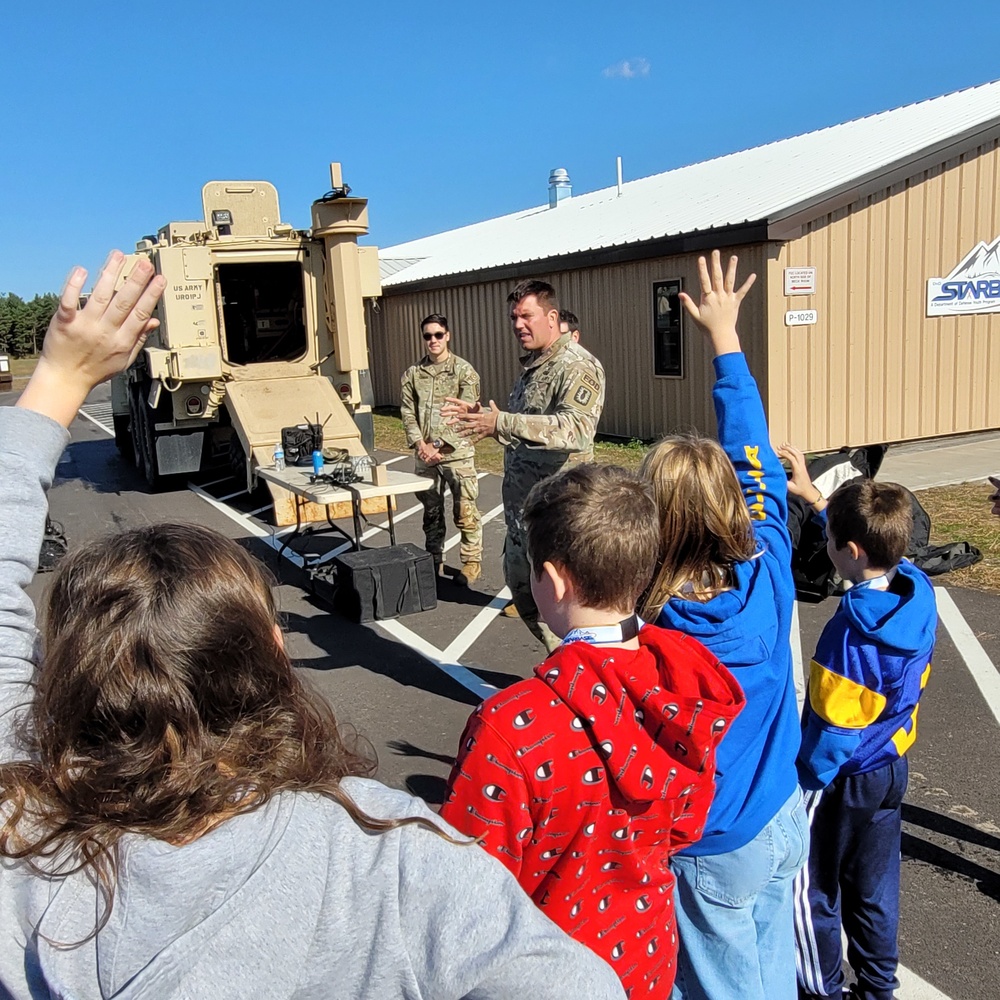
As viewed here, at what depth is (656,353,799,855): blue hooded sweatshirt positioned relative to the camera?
6.52 ft

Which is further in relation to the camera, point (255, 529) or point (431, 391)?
point (255, 529)

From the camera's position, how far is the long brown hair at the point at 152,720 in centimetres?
104

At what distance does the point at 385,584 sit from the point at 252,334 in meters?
7.57

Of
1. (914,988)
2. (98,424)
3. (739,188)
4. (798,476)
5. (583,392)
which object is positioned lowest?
(914,988)

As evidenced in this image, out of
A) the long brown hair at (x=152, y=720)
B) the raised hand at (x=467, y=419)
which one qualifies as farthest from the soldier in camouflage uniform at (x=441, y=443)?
the long brown hair at (x=152, y=720)

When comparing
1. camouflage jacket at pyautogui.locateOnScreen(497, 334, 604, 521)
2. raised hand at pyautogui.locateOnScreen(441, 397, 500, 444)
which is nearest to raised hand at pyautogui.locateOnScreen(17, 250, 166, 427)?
raised hand at pyautogui.locateOnScreen(441, 397, 500, 444)

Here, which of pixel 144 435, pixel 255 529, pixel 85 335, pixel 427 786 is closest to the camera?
pixel 85 335

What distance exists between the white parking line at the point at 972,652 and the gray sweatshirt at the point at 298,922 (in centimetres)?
419

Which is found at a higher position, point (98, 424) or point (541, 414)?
point (541, 414)

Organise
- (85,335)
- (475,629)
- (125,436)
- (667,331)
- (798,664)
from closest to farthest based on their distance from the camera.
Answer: (85,335)
(798,664)
(475,629)
(667,331)
(125,436)

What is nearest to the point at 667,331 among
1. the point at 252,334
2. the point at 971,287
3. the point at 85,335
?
the point at 971,287

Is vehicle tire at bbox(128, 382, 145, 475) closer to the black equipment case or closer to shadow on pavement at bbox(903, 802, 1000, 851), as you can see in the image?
the black equipment case

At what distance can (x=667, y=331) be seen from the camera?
13023 millimetres

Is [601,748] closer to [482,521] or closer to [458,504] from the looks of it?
[458,504]
